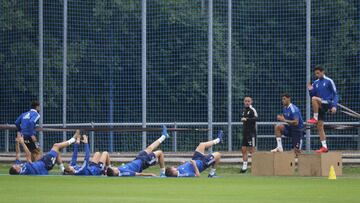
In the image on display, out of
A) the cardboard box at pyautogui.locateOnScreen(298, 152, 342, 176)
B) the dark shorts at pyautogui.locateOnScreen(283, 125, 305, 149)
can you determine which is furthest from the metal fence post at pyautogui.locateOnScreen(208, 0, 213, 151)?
the cardboard box at pyautogui.locateOnScreen(298, 152, 342, 176)

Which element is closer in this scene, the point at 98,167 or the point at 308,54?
the point at 98,167

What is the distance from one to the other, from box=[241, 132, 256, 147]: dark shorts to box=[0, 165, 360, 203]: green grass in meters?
6.17

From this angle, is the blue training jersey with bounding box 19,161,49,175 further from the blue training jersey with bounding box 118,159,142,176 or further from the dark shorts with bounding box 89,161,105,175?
the blue training jersey with bounding box 118,159,142,176

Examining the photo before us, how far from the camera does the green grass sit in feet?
51.2

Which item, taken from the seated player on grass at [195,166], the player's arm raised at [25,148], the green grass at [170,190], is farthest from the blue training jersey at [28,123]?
the green grass at [170,190]

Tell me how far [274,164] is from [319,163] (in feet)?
3.48

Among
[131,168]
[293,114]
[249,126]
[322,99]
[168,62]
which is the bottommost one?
[131,168]

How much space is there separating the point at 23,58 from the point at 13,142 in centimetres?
314

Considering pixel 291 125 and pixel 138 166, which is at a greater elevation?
pixel 291 125

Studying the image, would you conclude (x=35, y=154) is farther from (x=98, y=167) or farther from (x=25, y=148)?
(x=98, y=167)

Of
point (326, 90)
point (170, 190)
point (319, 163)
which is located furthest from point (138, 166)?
point (170, 190)

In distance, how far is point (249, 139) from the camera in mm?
28453

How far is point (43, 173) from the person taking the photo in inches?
963

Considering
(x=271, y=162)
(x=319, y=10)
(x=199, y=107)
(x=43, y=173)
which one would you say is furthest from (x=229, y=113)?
(x=43, y=173)
